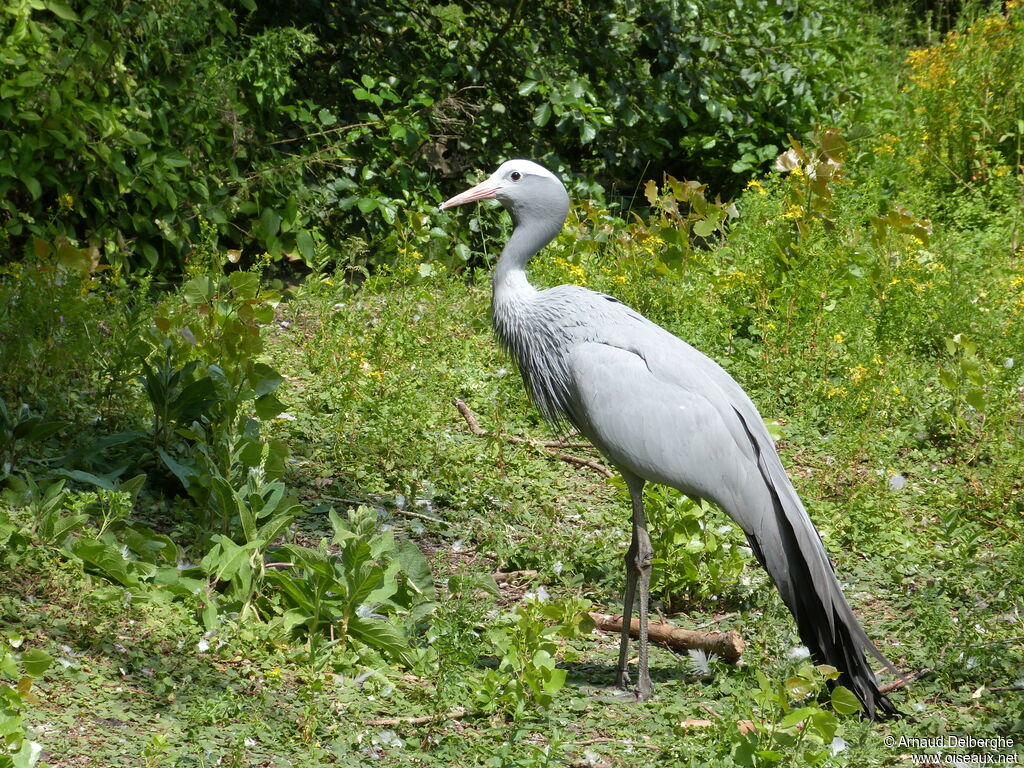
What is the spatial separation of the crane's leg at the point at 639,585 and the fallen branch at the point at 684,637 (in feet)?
0.43

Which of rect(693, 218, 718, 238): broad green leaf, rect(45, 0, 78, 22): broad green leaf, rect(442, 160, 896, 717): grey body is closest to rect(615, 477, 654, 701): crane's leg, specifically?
rect(442, 160, 896, 717): grey body

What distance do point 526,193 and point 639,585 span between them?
65.3 inches

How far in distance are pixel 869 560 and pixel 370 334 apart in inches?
108

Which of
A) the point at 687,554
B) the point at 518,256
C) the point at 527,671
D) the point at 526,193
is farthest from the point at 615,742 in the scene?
the point at 526,193

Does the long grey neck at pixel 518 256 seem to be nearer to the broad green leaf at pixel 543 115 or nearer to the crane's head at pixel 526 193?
the crane's head at pixel 526 193

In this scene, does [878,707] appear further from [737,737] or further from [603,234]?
[603,234]

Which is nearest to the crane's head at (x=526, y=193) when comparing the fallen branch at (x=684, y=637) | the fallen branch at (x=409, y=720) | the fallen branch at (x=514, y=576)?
the fallen branch at (x=514, y=576)

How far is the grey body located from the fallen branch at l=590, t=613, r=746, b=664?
22cm

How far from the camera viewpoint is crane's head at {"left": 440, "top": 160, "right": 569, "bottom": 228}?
179 inches

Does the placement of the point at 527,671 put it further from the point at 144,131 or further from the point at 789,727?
the point at 144,131

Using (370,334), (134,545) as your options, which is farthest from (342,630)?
(370,334)

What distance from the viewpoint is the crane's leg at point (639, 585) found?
3.83 meters

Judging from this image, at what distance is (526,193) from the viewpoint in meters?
4.55

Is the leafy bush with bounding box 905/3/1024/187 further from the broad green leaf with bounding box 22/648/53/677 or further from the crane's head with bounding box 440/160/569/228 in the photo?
the broad green leaf with bounding box 22/648/53/677
